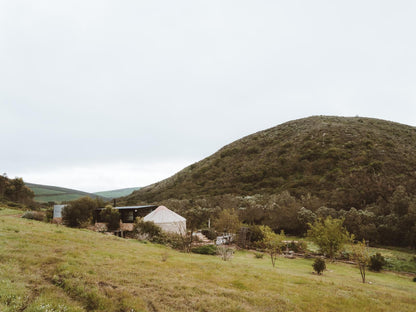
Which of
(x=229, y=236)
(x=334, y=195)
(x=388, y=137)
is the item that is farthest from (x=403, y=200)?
(x=388, y=137)

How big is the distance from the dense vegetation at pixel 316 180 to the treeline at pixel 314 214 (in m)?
0.09

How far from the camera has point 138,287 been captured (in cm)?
854

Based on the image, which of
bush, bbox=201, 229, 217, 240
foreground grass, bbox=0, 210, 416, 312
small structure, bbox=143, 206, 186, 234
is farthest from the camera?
bush, bbox=201, 229, 217, 240

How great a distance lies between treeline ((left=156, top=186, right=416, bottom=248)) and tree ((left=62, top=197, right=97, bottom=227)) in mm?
13314

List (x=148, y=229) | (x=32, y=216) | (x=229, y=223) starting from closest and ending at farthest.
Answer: (x=148, y=229) → (x=229, y=223) → (x=32, y=216)

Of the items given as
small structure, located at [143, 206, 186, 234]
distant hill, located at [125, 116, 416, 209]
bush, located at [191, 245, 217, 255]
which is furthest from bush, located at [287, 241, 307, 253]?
small structure, located at [143, 206, 186, 234]

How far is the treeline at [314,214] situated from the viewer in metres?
25.8

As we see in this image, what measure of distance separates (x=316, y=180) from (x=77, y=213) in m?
38.3

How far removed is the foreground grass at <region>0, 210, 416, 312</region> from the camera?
6.93 m

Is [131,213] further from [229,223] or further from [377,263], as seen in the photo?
[377,263]

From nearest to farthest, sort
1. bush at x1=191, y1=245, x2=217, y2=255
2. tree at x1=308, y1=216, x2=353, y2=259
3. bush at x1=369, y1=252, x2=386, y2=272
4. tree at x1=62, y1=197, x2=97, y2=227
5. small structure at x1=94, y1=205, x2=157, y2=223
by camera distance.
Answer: bush at x1=369, y1=252, x2=386, y2=272 → tree at x1=308, y1=216, x2=353, y2=259 → bush at x1=191, y1=245, x2=217, y2=255 → tree at x1=62, y1=197, x2=97, y2=227 → small structure at x1=94, y1=205, x2=157, y2=223

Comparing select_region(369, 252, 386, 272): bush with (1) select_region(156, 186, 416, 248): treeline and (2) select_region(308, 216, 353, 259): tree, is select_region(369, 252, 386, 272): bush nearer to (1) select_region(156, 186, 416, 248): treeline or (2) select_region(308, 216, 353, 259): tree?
(2) select_region(308, 216, 353, 259): tree

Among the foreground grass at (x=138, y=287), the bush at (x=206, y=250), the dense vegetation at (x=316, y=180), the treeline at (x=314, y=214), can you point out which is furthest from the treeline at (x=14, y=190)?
the foreground grass at (x=138, y=287)

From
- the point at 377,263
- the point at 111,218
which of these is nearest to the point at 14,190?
the point at 111,218
